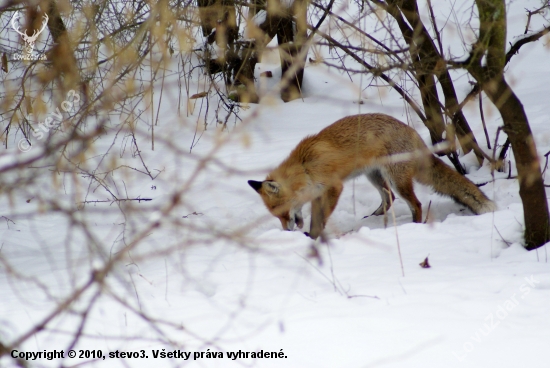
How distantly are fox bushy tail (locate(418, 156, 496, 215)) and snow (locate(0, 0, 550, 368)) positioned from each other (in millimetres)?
184

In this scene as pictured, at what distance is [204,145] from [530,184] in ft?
18.8

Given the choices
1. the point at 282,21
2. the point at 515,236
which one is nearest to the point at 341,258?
the point at 515,236

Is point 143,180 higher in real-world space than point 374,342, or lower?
higher

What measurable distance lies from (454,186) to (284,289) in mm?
2965

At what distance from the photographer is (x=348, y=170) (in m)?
6.41

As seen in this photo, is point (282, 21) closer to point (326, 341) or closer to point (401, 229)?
point (401, 229)

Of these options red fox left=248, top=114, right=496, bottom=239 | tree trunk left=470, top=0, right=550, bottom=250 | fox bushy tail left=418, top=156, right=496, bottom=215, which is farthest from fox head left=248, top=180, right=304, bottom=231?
tree trunk left=470, top=0, right=550, bottom=250

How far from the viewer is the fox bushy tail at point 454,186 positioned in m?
6.06

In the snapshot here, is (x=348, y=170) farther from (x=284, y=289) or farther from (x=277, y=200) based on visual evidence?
(x=284, y=289)

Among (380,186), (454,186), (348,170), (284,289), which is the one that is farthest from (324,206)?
(284,289)

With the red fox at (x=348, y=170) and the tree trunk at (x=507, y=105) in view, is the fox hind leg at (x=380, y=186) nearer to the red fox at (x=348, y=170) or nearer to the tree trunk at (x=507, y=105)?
the red fox at (x=348, y=170)

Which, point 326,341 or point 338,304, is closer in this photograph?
point 326,341

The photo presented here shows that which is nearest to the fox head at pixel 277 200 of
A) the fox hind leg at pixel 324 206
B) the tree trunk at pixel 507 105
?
the fox hind leg at pixel 324 206

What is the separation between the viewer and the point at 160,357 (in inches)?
121
